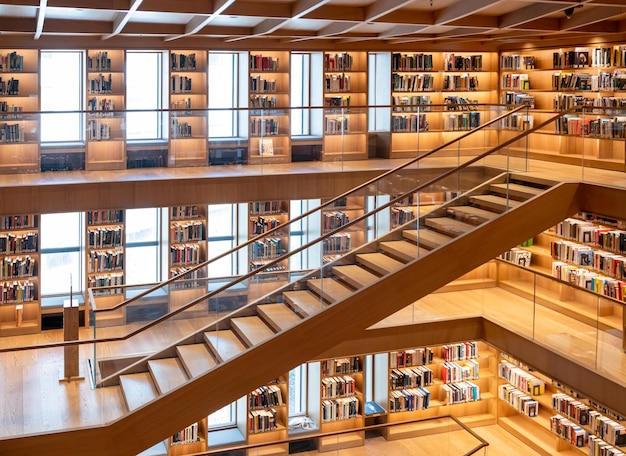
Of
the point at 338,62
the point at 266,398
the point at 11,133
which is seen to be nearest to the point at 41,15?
the point at 11,133

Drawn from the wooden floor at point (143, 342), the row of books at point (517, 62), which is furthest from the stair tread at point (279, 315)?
the row of books at point (517, 62)

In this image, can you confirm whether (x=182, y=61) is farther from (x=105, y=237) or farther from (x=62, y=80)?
(x=105, y=237)

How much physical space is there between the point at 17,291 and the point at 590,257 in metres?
7.49

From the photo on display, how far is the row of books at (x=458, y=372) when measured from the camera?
12023 millimetres

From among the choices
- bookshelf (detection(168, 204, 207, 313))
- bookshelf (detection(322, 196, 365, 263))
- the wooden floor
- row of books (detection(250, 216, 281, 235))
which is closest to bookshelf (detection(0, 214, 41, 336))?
the wooden floor


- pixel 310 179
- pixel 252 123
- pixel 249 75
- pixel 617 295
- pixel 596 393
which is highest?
pixel 249 75

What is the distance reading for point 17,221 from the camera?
37.4ft

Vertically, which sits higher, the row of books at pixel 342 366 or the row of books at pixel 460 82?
the row of books at pixel 460 82

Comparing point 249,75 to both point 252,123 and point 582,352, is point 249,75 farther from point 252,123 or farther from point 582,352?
point 582,352

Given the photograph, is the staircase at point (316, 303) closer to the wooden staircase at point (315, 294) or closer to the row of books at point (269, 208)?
the wooden staircase at point (315, 294)

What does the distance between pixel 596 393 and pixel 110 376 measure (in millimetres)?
4797

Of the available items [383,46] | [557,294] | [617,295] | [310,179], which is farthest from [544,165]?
[383,46]

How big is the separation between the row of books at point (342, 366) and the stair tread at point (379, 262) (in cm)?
331

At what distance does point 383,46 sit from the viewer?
41.8 ft
